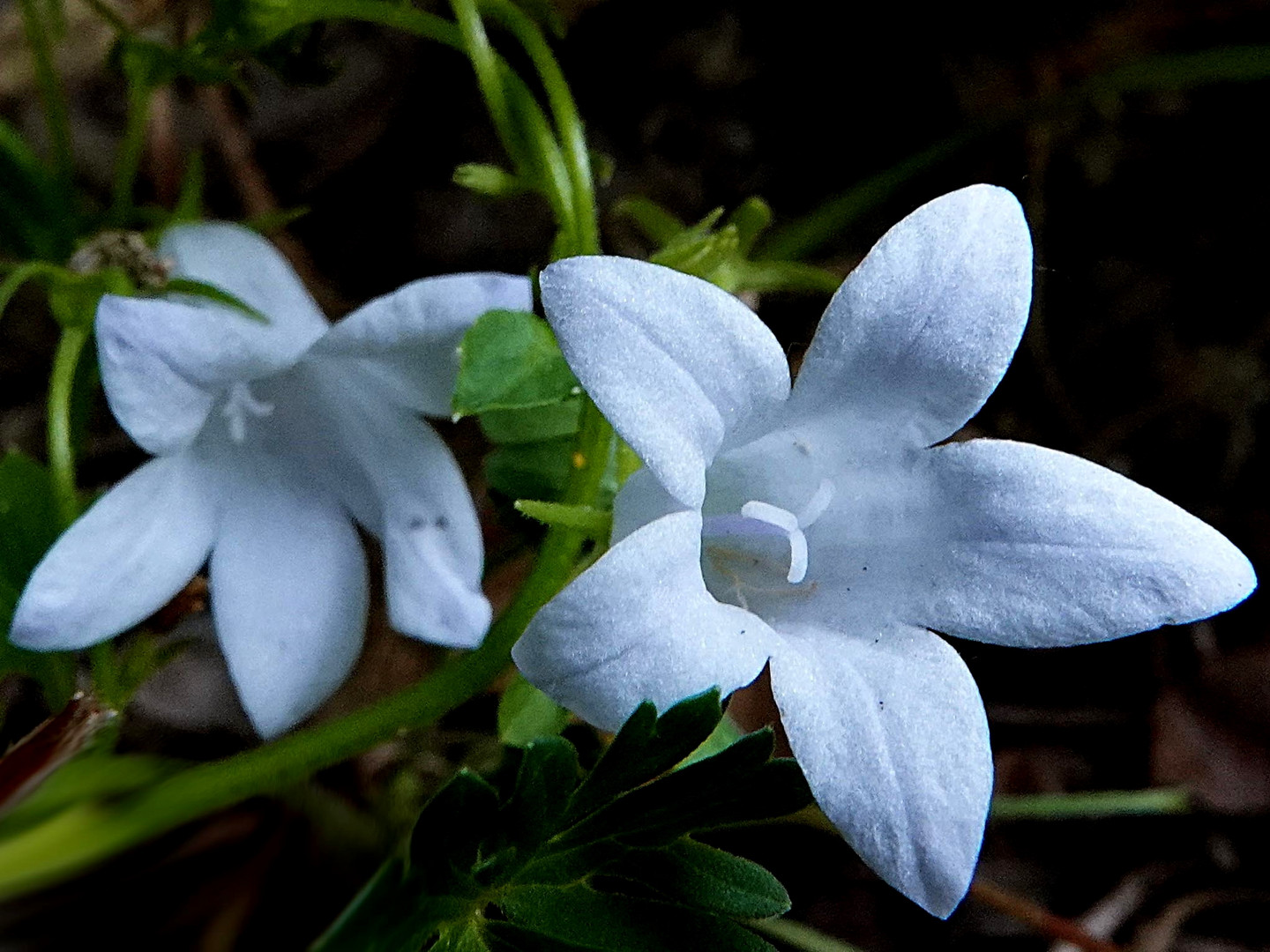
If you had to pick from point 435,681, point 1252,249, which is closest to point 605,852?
point 435,681

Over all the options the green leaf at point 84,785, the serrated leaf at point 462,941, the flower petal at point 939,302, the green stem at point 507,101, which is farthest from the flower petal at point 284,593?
the flower petal at point 939,302

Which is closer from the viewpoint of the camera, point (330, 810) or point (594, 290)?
point (594, 290)

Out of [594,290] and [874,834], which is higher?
[594,290]

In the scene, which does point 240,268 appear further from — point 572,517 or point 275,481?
point 572,517

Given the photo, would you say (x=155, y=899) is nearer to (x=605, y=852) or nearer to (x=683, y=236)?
(x=605, y=852)

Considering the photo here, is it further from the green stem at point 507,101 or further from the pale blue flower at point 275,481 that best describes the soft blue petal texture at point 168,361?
the green stem at point 507,101

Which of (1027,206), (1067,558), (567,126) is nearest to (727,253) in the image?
(567,126)


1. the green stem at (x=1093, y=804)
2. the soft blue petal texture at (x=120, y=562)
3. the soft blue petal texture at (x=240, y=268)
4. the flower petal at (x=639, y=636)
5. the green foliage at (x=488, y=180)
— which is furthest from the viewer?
the green stem at (x=1093, y=804)
